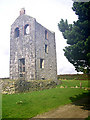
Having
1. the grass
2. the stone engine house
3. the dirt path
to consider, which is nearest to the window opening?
the stone engine house

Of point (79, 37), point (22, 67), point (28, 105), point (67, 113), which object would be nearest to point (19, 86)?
point (28, 105)

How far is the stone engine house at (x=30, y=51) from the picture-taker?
17.2 m

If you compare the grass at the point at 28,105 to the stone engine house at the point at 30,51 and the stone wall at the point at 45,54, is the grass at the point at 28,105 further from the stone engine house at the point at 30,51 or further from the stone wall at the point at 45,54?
the stone wall at the point at 45,54

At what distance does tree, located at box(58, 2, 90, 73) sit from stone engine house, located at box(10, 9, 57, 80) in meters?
9.74

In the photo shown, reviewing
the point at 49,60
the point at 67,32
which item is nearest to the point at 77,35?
the point at 67,32

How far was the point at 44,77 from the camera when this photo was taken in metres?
18.6

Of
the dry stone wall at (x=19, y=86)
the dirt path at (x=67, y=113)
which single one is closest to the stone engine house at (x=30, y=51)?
the dry stone wall at (x=19, y=86)

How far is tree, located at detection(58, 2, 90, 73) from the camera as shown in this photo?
679cm

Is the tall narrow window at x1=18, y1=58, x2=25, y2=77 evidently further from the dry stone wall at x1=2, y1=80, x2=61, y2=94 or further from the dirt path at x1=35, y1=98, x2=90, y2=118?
the dirt path at x1=35, y1=98, x2=90, y2=118

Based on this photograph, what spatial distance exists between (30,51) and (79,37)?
1123 cm

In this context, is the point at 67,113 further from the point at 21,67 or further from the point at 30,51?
the point at 21,67

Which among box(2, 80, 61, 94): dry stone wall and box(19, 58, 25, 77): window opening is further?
box(19, 58, 25, 77): window opening

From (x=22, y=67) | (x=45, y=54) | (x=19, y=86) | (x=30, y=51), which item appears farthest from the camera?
(x=45, y=54)

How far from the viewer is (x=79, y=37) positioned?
23.0 feet
